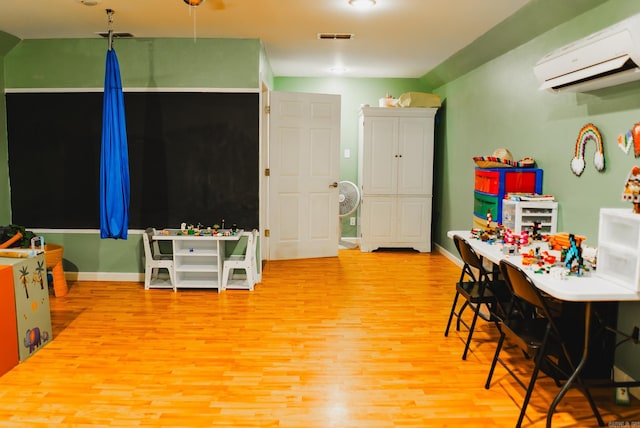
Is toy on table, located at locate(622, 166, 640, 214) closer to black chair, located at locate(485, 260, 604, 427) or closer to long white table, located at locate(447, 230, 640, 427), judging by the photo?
long white table, located at locate(447, 230, 640, 427)

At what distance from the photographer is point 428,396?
2.86 meters

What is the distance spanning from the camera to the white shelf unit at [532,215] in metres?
3.75

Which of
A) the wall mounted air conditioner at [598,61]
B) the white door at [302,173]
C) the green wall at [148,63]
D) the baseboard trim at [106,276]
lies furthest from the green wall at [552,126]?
the baseboard trim at [106,276]

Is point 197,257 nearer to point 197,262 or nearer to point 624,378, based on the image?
point 197,262

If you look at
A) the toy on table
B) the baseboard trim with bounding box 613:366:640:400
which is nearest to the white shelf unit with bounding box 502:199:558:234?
the baseboard trim with bounding box 613:366:640:400

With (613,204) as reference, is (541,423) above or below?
below

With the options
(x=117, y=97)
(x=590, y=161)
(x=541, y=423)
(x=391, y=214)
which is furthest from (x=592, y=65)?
(x=391, y=214)

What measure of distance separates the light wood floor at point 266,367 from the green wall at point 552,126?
0.94 metres

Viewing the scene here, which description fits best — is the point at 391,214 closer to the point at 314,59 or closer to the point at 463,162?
the point at 463,162

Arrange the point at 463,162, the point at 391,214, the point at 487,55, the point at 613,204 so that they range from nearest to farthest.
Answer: the point at 613,204
the point at 487,55
the point at 463,162
the point at 391,214

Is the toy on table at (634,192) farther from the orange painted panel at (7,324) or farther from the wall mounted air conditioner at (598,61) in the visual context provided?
the orange painted panel at (7,324)

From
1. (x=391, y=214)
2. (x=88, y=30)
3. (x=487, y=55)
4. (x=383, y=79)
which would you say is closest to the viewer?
(x=88, y=30)

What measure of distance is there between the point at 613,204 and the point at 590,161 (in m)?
0.38

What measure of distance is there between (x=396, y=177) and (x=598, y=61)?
416 centimetres
